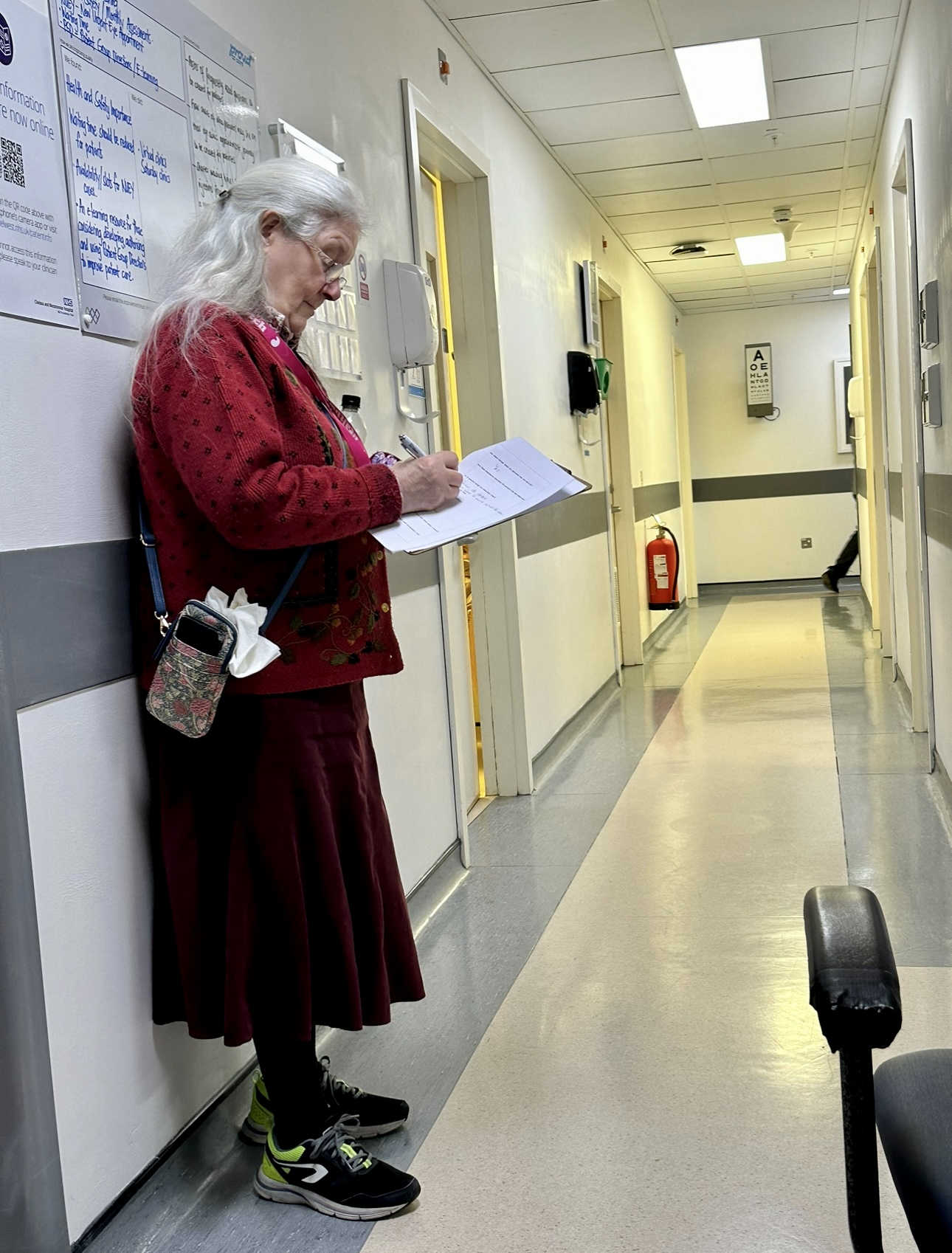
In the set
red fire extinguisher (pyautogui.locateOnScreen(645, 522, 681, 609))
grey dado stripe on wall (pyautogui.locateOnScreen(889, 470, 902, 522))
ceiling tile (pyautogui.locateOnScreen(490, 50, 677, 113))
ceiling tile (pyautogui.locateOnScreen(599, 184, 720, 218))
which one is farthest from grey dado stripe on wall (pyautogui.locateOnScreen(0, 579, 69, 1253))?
red fire extinguisher (pyautogui.locateOnScreen(645, 522, 681, 609))

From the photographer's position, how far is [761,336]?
11484mm

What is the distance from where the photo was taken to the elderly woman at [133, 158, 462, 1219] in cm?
180

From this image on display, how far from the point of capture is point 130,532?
1.90m

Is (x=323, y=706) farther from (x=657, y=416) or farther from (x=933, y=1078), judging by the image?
(x=657, y=416)

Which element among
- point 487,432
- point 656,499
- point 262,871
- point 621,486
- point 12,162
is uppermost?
point 12,162

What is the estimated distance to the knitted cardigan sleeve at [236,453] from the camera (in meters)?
1.68

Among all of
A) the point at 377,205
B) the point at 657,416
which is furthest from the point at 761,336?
the point at 377,205

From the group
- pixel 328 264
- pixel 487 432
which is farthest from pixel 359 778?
pixel 487 432

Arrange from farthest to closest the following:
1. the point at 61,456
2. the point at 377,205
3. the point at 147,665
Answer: the point at 377,205 < the point at 147,665 < the point at 61,456

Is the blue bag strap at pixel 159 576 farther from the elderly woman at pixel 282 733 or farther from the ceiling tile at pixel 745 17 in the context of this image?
the ceiling tile at pixel 745 17

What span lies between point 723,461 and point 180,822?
10534mm

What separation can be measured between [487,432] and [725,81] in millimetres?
1745

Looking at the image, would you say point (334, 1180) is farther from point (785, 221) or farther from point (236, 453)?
point (785, 221)

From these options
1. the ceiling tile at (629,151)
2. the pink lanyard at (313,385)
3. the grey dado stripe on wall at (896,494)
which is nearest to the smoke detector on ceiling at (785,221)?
the ceiling tile at (629,151)
